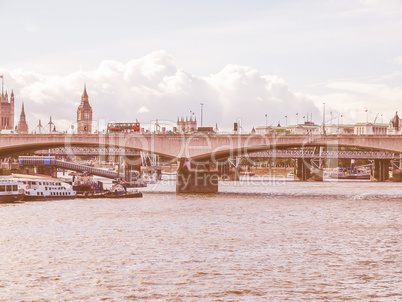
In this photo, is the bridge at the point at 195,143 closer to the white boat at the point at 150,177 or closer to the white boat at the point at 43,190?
the white boat at the point at 43,190

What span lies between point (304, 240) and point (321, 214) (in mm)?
23114

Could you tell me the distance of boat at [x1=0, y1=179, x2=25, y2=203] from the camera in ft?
279

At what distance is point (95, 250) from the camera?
149 ft

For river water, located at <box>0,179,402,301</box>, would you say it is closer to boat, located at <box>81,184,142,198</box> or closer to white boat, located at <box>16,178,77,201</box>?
white boat, located at <box>16,178,77,201</box>

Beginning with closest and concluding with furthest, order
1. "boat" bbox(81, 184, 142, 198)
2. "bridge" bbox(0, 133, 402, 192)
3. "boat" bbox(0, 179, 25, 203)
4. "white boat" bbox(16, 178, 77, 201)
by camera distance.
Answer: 1. "boat" bbox(0, 179, 25, 203)
2. "white boat" bbox(16, 178, 77, 201)
3. "boat" bbox(81, 184, 142, 198)
4. "bridge" bbox(0, 133, 402, 192)

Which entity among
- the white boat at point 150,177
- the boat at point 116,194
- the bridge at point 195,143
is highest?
the bridge at point 195,143

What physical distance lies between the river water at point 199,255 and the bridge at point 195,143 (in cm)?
2612

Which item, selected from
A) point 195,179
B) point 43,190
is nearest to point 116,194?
point 43,190

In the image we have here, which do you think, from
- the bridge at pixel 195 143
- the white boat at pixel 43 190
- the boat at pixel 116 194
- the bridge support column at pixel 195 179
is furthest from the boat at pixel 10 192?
the bridge support column at pixel 195 179

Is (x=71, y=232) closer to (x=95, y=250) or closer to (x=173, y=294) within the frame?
(x=95, y=250)

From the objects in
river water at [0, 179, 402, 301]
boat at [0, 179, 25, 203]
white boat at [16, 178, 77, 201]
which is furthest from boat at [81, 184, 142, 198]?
river water at [0, 179, 402, 301]

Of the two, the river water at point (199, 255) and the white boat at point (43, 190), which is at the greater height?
the white boat at point (43, 190)

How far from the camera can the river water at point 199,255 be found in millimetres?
33656

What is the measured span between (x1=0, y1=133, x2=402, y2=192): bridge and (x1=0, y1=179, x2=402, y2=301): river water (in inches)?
1028
